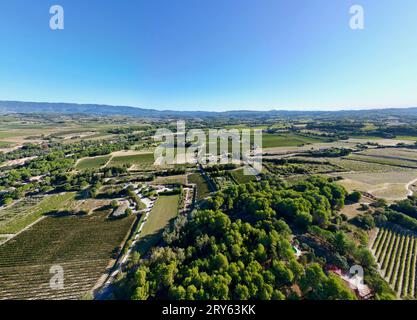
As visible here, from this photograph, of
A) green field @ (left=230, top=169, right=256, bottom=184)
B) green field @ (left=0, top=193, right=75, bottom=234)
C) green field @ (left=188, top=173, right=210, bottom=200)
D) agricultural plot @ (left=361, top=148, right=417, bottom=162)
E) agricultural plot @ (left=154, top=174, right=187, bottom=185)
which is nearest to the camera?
green field @ (left=0, top=193, right=75, bottom=234)

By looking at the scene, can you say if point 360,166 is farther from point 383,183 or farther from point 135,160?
point 135,160

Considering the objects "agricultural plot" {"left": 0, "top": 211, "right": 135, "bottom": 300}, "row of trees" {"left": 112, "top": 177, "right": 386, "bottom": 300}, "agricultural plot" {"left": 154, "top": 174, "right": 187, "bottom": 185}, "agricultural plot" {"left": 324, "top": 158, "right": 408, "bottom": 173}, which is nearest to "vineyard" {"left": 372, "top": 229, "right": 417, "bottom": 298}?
"row of trees" {"left": 112, "top": 177, "right": 386, "bottom": 300}

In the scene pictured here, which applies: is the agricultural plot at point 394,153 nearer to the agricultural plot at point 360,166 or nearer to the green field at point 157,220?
the agricultural plot at point 360,166

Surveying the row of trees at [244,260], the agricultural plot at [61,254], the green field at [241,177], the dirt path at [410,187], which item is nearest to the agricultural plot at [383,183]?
the dirt path at [410,187]

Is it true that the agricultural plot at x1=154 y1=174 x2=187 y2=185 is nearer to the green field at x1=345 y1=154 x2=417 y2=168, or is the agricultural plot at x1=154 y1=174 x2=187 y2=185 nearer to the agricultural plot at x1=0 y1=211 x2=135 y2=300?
the agricultural plot at x1=0 y1=211 x2=135 y2=300

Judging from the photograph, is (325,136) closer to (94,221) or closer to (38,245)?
(94,221)

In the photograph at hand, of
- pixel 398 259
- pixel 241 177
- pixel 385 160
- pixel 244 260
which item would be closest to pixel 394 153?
pixel 385 160
